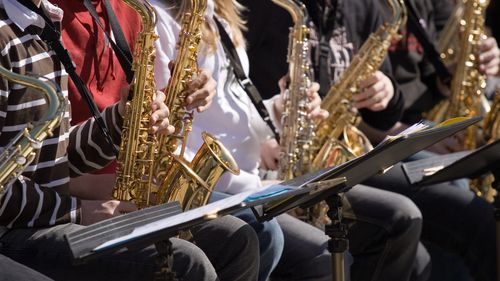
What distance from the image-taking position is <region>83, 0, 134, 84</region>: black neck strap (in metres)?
3.21

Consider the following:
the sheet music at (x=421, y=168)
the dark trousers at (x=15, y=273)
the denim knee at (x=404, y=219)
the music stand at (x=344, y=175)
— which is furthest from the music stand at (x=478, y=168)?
the dark trousers at (x=15, y=273)

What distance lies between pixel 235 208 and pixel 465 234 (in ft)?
7.86

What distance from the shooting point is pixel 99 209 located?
3.02 meters

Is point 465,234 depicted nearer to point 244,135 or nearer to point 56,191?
point 244,135

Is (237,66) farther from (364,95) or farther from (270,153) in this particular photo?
(364,95)

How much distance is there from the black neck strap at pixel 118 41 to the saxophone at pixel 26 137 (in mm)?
700

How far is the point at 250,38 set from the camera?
434 cm

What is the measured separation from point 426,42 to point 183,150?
1990 mm

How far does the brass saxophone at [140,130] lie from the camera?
123 inches

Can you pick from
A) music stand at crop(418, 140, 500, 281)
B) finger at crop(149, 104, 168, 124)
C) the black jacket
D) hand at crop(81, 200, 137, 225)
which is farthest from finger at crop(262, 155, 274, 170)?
hand at crop(81, 200, 137, 225)

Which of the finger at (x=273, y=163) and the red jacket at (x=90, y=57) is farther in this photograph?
the finger at (x=273, y=163)

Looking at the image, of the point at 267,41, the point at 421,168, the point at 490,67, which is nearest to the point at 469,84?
the point at 490,67

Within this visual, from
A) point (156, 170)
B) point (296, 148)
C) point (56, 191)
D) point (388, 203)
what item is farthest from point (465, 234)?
point (56, 191)

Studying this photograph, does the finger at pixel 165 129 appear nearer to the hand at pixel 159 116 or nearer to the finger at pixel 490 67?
the hand at pixel 159 116
